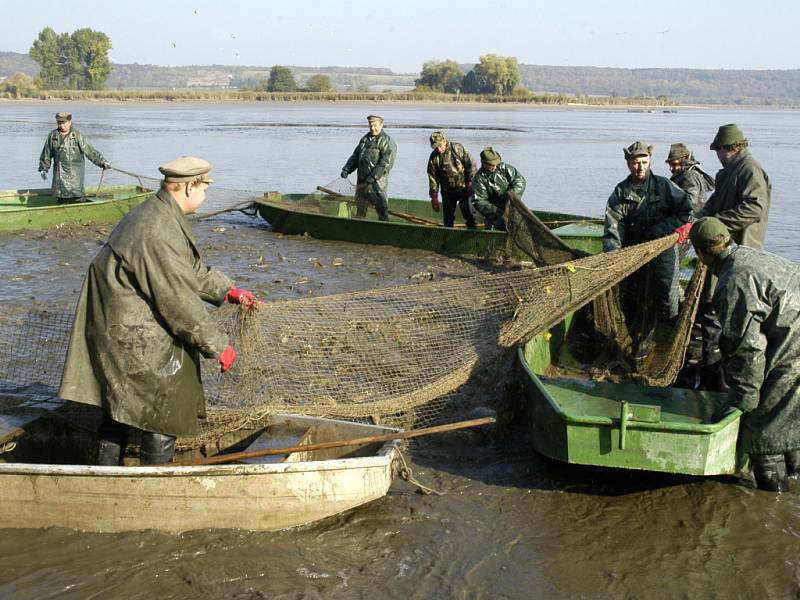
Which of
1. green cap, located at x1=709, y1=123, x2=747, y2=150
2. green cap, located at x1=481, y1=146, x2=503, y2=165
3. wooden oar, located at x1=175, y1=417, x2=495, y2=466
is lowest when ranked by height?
wooden oar, located at x1=175, y1=417, x2=495, y2=466

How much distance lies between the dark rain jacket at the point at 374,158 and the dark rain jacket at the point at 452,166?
996mm

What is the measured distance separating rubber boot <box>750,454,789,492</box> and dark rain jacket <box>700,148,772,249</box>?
218 centimetres

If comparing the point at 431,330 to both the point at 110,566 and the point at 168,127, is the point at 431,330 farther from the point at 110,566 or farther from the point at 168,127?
the point at 168,127

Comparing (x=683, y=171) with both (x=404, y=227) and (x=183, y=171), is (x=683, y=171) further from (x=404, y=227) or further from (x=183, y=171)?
(x=183, y=171)

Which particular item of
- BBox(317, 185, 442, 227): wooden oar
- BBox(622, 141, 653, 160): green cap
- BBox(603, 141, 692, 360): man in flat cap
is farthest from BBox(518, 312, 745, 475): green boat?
BBox(317, 185, 442, 227): wooden oar

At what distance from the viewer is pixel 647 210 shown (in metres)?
7.41

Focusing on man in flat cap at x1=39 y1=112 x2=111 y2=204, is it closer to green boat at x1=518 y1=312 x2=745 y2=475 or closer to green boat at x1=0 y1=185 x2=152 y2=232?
green boat at x1=0 y1=185 x2=152 y2=232

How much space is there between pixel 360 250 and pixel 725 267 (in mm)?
8367

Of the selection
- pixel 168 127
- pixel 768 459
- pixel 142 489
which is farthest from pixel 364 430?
pixel 168 127

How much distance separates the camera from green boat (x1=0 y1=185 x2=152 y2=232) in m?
13.5

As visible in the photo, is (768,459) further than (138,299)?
Yes

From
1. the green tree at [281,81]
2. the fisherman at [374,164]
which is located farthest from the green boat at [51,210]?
the green tree at [281,81]

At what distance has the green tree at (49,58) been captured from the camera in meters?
97.2

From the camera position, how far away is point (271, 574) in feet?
14.4
